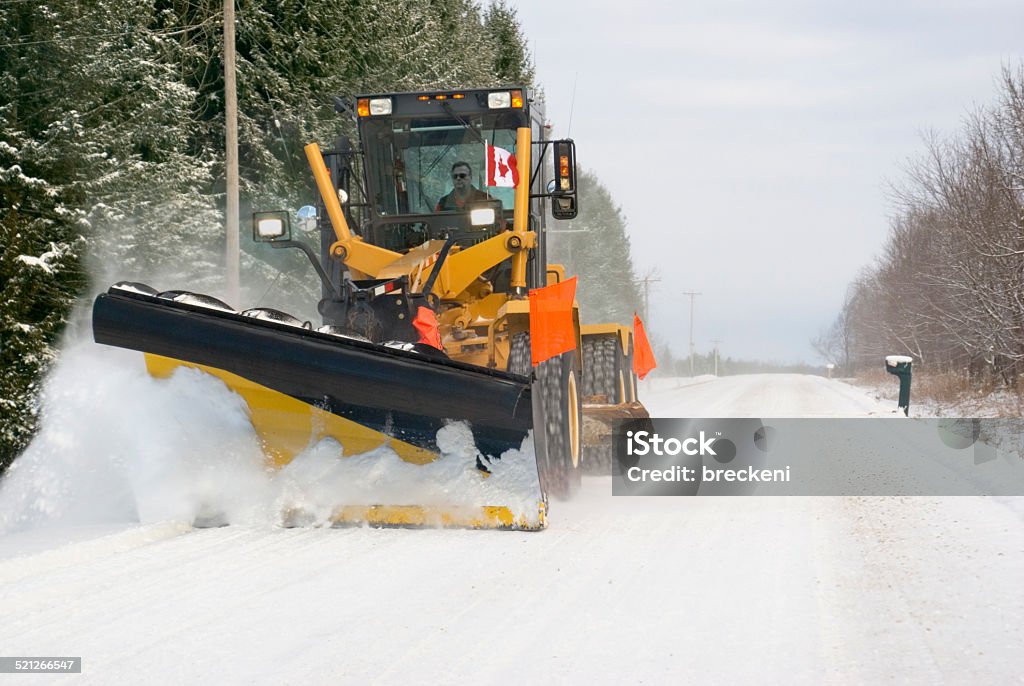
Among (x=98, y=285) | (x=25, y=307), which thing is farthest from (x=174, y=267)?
(x=25, y=307)

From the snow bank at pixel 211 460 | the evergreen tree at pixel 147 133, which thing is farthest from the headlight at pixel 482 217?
the snow bank at pixel 211 460

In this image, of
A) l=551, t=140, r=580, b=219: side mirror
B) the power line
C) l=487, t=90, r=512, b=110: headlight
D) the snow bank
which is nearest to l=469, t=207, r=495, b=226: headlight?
l=551, t=140, r=580, b=219: side mirror

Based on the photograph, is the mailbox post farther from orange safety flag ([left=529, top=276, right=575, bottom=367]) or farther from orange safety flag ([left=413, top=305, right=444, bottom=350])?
orange safety flag ([left=413, top=305, right=444, bottom=350])

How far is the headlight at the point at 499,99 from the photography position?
806cm

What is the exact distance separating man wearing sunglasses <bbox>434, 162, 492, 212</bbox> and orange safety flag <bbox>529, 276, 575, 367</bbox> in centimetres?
182

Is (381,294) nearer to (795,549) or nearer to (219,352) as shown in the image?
(219,352)

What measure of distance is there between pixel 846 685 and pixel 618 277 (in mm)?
59576

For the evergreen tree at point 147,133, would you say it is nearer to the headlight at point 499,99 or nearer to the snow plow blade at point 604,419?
the headlight at point 499,99

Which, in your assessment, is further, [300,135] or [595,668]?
[300,135]

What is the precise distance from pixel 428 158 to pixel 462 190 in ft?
1.34

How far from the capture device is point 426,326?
6.98 meters

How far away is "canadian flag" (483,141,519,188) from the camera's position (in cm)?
809

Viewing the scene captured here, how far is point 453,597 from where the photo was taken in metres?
4.37

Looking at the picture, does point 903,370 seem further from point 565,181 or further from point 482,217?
point 482,217
